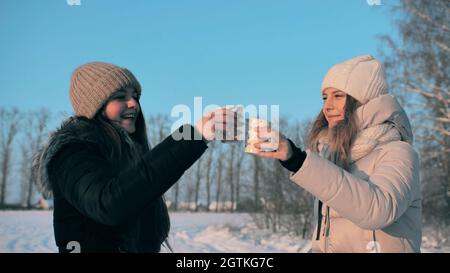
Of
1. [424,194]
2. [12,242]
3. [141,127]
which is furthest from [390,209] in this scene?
[424,194]

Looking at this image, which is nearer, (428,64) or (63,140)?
(63,140)

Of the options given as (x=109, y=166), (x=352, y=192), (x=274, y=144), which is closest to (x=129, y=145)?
(x=109, y=166)

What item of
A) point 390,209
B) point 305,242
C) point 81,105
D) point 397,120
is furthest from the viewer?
point 305,242

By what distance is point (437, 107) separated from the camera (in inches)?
516

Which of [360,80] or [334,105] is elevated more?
[360,80]

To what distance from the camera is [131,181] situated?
53.6 inches

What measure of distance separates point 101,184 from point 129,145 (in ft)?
1.55

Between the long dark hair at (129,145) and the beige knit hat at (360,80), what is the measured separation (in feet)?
3.23

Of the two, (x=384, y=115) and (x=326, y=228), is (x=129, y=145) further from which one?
(x=384, y=115)

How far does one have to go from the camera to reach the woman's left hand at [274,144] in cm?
147

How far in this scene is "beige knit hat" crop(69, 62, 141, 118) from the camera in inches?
70.9

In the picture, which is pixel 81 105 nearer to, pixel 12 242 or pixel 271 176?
pixel 12 242

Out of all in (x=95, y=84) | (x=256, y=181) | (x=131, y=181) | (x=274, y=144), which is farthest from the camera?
(x=256, y=181)
